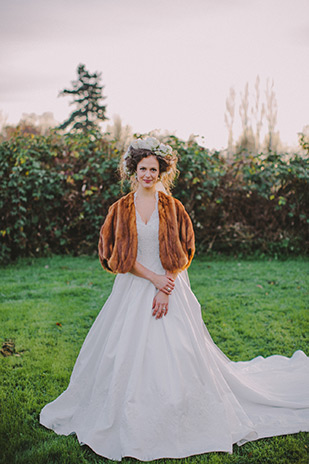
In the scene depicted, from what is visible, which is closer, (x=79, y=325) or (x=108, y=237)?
(x=108, y=237)

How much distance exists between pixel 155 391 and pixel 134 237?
0.91 metres

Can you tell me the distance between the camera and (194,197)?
730cm

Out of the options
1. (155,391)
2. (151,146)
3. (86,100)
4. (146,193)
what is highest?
(86,100)

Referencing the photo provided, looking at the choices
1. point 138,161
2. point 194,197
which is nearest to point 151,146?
point 138,161

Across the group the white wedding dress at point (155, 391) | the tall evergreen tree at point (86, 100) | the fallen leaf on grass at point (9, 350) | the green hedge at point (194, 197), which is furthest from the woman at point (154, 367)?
the tall evergreen tree at point (86, 100)

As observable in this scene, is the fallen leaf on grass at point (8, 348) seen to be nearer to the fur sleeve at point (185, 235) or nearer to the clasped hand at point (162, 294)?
the clasped hand at point (162, 294)

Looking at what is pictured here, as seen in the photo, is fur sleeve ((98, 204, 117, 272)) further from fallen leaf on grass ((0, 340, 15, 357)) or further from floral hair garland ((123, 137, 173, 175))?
fallen leaf on grass ((0, 340, 15, 357))

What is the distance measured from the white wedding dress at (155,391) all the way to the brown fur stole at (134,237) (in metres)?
0.07

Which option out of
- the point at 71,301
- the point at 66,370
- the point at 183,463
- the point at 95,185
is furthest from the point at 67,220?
the point at 183,463

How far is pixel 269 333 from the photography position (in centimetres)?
396

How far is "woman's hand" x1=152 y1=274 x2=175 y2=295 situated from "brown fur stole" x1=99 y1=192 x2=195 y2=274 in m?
0.06

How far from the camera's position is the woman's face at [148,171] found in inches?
96.8

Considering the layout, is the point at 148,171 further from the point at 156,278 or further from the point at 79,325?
the point at 79,325

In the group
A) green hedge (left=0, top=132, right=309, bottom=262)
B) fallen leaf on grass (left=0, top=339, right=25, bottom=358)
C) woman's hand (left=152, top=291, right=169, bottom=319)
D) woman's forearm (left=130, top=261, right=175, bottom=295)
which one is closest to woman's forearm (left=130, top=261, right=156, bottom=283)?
woman's forearm (left=130, top=261, right=175, bottom=295)
